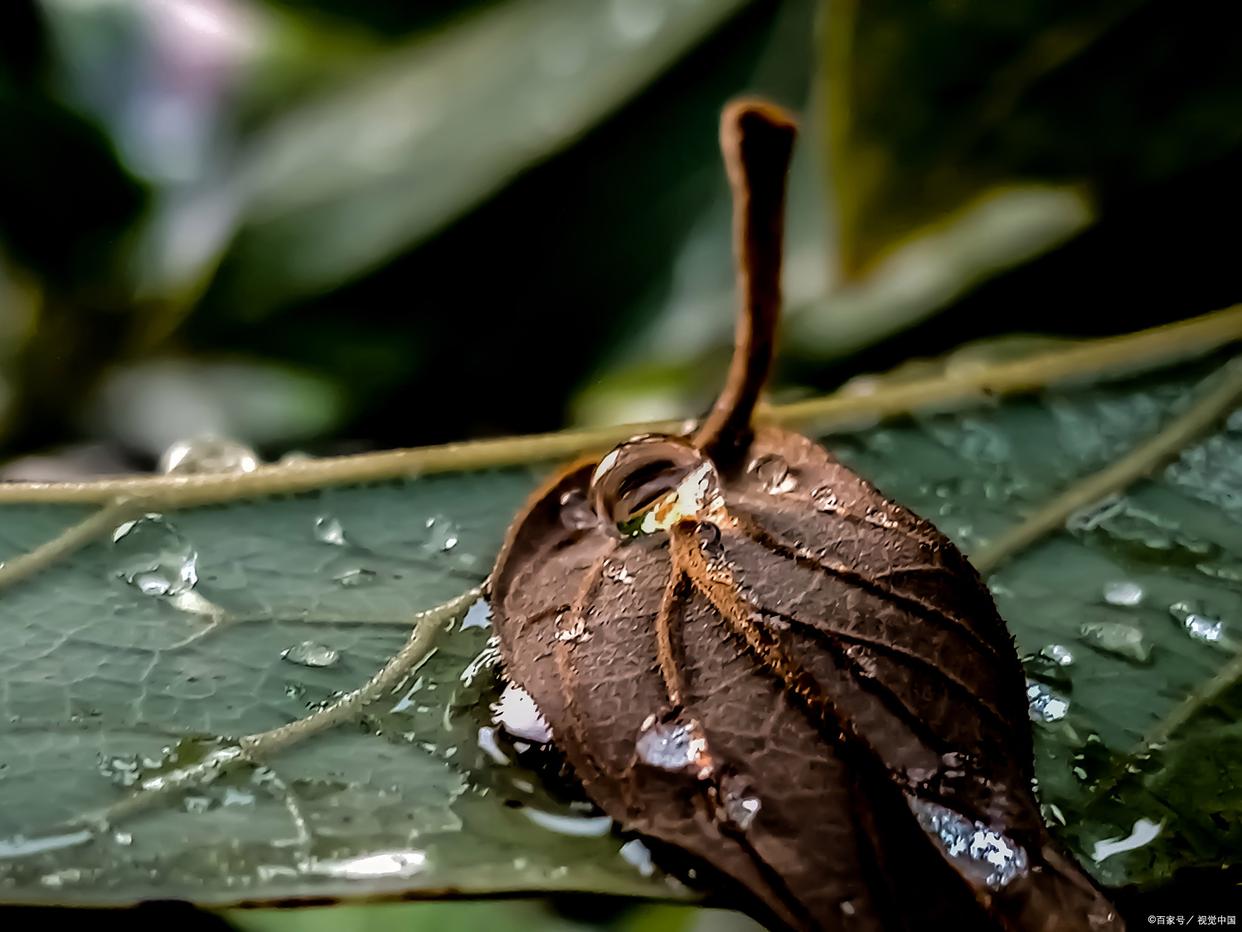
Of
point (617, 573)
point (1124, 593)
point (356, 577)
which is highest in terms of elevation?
point (1124, 593)

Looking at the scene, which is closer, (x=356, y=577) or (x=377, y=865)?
(x=377, y=865)

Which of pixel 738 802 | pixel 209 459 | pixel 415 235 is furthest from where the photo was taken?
pixel 415 235

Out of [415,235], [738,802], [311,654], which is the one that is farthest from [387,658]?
[415,235]

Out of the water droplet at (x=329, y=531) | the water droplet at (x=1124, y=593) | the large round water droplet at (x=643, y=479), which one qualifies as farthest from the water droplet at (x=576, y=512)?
the water droplet at (x=1124, y=593)

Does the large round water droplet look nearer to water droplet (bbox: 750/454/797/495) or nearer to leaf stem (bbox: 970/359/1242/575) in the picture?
water droplet (bbox: 750/454/797/495)

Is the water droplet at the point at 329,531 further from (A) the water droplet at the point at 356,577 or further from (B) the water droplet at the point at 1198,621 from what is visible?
(B) the water droplet at the point at 1198,621

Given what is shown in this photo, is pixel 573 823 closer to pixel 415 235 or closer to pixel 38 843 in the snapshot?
pixel 38 843

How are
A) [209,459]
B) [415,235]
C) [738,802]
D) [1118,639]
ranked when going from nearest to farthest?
[738,802] → [1118,639] → [209,459] → [415,235]

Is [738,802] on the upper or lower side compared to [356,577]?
upper
